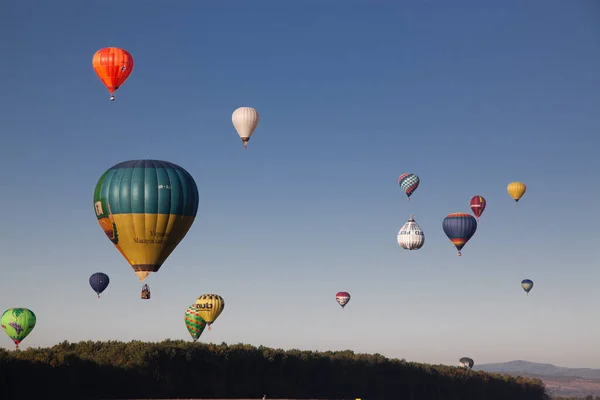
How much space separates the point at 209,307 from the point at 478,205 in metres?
34.6

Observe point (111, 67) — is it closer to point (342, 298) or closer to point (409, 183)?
point (409, 183)

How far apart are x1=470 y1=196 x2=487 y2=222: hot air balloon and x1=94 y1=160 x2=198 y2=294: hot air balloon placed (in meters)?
51.2

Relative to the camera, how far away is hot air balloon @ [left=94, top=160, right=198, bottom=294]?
2731 inches

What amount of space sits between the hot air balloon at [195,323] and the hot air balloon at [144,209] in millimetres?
37080

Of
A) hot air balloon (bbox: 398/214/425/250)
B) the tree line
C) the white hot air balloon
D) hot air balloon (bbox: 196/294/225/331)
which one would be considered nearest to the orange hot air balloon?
the white hot air balloon

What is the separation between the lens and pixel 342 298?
125 metres

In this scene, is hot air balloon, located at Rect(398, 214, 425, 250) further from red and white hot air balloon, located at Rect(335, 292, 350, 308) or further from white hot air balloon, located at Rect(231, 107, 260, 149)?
white hot air balloon, located at Rect(231, 107, 260, 149)

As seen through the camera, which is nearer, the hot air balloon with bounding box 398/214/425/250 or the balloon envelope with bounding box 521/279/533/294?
the hot air balloon with bounding box 398/214/425/250

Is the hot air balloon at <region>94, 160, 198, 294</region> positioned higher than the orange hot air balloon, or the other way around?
the orange hot air balloon

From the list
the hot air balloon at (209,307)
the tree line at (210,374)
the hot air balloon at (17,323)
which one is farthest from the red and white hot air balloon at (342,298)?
the hot air balloon at (17,323)

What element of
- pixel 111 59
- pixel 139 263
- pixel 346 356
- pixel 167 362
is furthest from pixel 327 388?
pixel 111 59

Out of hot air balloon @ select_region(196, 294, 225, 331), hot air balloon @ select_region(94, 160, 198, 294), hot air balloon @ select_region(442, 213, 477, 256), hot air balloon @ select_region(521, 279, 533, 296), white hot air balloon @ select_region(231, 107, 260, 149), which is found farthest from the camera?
hot air balloon @ select_region(521, 279, 533, 296)

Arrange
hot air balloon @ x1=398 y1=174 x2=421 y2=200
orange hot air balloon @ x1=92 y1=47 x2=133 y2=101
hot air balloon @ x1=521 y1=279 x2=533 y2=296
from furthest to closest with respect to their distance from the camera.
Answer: hot air balloon @ x1=521 y1=279 x2=533 y2=296 < hot air balloon @ x1=398 y1=174 x2=421 y2=200 < orange hot air balloon @ x1=92 y1=47 x2=133 y2=101

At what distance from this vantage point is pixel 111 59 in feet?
245
